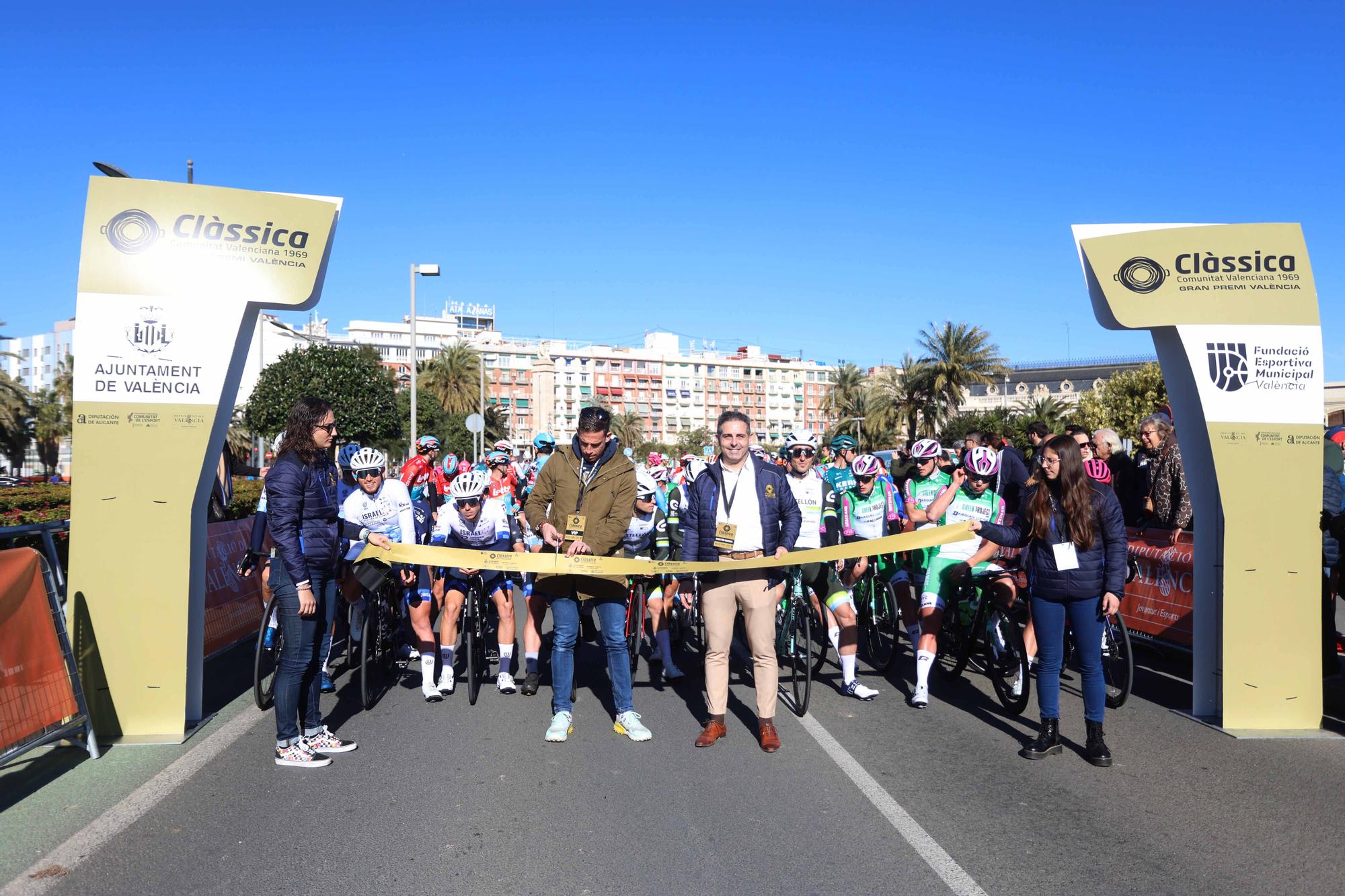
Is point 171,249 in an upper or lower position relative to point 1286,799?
upper

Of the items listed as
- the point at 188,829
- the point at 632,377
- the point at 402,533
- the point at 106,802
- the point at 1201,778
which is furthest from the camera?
the point at 632,377

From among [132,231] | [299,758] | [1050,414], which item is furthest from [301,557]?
[1050,414]

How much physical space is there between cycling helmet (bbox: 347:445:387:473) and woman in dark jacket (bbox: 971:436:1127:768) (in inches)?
192

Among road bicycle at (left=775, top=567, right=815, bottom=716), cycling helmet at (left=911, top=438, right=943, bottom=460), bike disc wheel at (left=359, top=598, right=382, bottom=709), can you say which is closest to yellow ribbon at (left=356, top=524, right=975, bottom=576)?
road bicycle at (left=775, top=567, right=815, bottom=716)

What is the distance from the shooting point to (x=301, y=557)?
5.77m

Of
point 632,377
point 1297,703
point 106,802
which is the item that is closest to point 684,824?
point 106,802

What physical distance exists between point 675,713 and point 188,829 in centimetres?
341

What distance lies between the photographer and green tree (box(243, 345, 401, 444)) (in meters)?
37.3

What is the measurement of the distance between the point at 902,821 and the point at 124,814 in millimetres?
3941

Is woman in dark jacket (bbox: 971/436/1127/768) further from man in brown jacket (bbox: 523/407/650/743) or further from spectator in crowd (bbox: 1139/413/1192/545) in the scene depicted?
spectator in crowd (bbox: 1139/413/1192/545)

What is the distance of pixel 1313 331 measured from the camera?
6.73 m

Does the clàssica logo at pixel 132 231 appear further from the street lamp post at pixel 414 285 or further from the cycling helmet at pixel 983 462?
the street lamp post at pixel 414 285

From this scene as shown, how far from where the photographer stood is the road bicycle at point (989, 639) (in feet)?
23.0

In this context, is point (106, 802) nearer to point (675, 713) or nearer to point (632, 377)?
point (675, 713)
